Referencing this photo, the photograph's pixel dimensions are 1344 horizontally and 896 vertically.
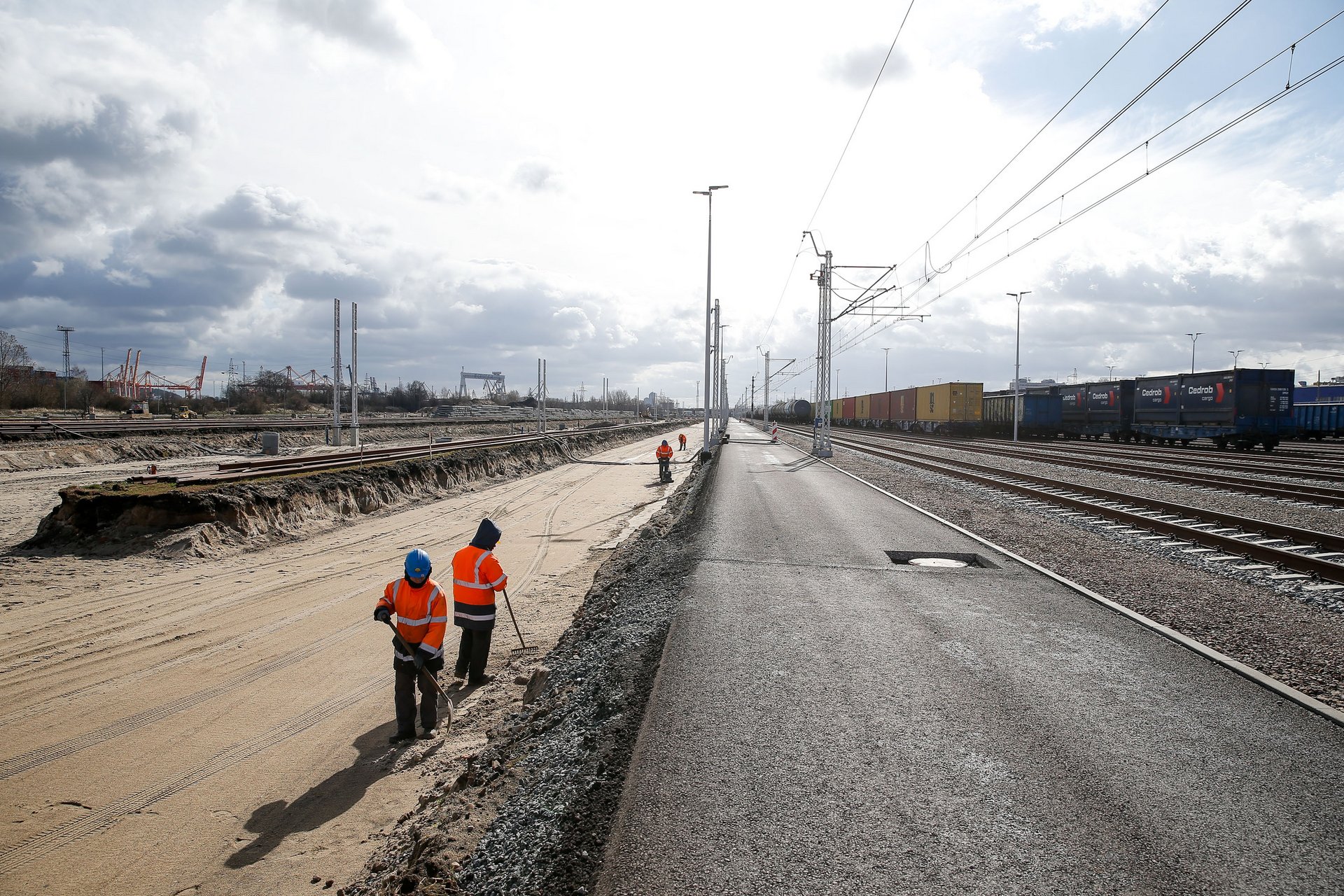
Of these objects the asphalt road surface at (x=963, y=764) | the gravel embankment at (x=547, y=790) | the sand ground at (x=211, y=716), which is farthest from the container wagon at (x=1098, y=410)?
the gravel embankment at (x=547, y=790)

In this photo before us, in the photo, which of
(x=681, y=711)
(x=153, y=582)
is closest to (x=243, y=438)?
(x=153, y=582)

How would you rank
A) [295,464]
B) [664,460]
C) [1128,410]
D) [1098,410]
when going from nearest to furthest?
[295,464] < [664,460] < [1128,410] < [1098,410]

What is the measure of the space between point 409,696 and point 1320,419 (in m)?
55.9

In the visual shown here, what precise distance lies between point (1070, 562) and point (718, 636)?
19.7ft

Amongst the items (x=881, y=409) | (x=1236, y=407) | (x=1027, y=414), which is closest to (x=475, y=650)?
(x=1236, y=407)

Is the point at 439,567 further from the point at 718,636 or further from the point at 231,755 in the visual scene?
the point at 718,636

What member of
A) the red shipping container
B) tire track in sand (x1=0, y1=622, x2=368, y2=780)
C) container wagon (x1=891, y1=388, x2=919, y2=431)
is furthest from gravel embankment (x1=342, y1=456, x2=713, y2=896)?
the red shipping container

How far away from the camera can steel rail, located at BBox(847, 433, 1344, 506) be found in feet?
53.0

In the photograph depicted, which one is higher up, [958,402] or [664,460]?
[958,402]

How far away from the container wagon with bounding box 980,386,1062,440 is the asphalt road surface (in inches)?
1794

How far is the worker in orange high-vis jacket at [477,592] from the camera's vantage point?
718cm

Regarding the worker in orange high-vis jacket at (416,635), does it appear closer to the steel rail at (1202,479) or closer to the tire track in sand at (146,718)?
the tire track in sand at (146,718)

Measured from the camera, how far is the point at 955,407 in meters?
54.5

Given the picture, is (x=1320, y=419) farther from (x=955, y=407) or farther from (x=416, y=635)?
(x=416, y=635)
